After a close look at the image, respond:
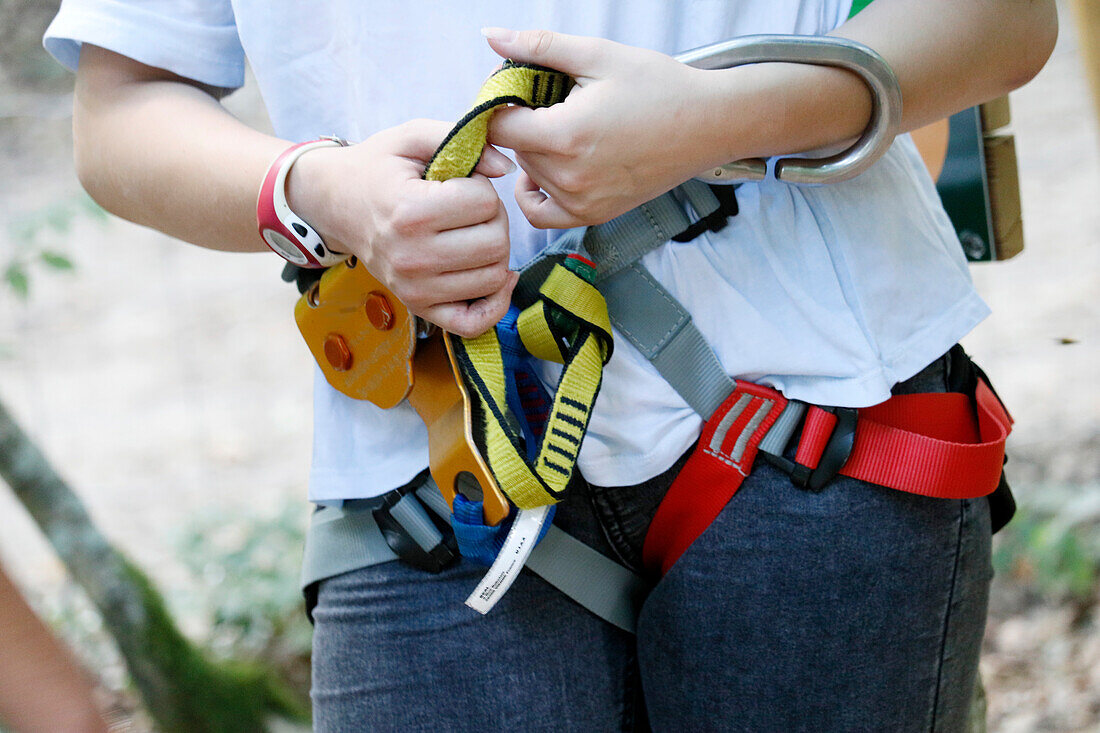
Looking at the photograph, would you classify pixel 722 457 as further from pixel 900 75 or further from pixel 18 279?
pixel 18 279

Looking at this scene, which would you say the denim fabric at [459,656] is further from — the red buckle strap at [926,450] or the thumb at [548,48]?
the thumb at [548,48]

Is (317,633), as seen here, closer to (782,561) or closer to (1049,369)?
Answer: (782,561)

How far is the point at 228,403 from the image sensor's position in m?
4.13

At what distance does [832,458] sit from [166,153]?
722mm

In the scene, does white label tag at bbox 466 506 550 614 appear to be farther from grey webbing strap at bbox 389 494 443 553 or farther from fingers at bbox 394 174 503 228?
fingers at bbox 394 174 503 228

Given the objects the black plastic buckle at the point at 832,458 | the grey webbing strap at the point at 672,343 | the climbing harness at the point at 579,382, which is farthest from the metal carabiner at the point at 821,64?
the black plastic buckle at the point at 832,458

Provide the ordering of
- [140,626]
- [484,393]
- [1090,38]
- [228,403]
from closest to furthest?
[484,393], [1090,38], [140,626], [228,403]

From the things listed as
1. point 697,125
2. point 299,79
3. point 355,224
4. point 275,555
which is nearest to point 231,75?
point 299,79

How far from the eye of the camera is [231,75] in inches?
38.0

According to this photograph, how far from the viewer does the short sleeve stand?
2.87 ft

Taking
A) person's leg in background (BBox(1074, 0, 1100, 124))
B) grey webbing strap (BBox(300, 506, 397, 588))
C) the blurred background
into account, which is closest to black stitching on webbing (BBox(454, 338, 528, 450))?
grey webbing strap (BBox(300, 506, 397, 588))

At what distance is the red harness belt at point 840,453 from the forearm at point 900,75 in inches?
9.8

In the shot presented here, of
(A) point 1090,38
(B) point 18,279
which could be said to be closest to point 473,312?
(A) point 1090,38

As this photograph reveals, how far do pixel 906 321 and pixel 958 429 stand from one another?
0.14m
